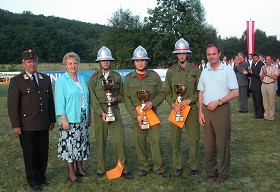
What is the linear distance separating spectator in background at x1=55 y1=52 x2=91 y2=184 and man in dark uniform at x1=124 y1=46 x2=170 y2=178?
2.27 ft

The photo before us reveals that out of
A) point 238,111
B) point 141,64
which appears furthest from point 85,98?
point 238,111

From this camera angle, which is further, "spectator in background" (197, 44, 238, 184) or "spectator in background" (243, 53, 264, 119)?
"spectator in background" (243, 53, 264, 119)

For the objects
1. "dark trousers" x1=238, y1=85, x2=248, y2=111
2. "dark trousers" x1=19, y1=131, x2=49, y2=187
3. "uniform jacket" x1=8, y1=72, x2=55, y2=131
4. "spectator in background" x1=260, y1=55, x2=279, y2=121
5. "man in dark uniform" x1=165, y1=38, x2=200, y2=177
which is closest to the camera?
"uniform jacket" x1=8, y1=72, x2=55, y2=131

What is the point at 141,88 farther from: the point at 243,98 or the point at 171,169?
the point at 243,98

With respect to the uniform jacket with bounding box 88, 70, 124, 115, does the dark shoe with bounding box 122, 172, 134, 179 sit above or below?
below

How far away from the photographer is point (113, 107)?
523 cm

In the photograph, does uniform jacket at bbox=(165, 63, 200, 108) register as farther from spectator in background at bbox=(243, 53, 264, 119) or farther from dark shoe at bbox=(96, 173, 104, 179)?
spectator in background at bbox=(243, 53, 264, 119)

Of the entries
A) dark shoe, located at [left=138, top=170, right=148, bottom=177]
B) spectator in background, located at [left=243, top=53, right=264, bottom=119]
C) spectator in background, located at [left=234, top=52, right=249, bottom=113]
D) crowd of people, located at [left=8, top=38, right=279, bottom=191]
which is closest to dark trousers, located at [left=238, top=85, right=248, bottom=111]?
spectator in background, located at [left=234, top=52, right=249, bottom=113]

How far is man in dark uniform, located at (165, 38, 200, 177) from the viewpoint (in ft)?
16.8

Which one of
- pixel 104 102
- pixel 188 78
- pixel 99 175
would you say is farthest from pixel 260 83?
pixel 99 175

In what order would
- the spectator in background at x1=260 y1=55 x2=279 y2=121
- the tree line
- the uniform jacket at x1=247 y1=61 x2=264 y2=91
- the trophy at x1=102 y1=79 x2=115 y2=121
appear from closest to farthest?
1. the trophy at x1=102 y1=79 x2=115 y2=121
2. the spectator in background at x1=260 y1=55 x2=279 y2=121
3. the uniform jacket at x1=247 y1=61 x2=264 y2=91
4. the tree line

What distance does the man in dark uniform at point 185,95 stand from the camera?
5129mm

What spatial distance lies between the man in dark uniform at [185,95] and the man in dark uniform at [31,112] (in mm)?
1903

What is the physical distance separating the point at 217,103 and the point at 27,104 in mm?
2707
